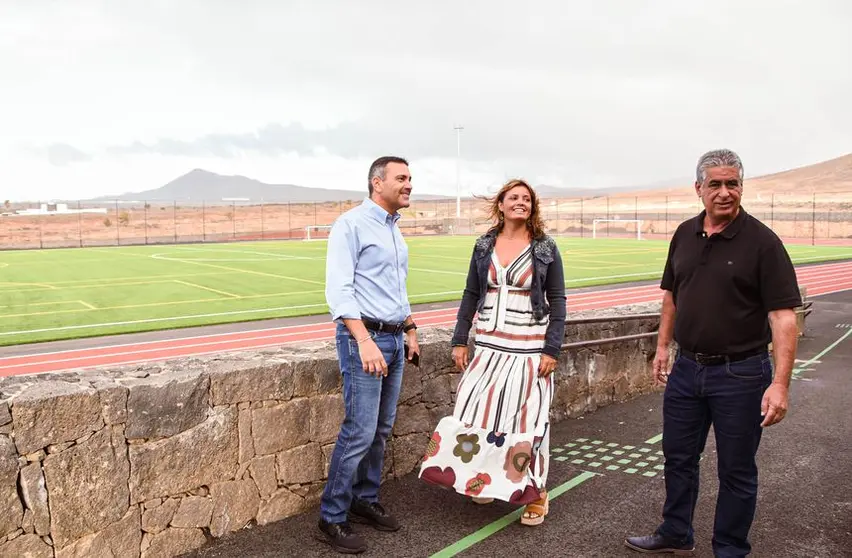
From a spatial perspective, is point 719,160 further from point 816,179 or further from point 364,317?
point 816,179

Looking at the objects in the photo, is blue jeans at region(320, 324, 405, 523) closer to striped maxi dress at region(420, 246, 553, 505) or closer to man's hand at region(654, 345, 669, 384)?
striped maxi dress at region(420, 246, 553, 505)

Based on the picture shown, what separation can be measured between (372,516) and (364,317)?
1181 millimetres

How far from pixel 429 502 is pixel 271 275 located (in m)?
18.9

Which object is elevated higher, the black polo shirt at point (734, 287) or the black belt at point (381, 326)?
the black polo shirt at point (734, 287)

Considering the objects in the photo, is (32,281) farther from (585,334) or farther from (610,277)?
(585,334)

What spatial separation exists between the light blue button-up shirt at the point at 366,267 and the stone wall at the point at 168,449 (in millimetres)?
657

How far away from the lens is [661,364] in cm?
424

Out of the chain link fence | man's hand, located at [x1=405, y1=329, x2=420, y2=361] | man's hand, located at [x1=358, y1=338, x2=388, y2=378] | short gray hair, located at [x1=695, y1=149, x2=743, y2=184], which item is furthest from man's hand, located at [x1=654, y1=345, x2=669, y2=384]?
the chain link fence

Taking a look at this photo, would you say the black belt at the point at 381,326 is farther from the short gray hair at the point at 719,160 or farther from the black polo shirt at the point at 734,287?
the short gray hair at the point at 719,160

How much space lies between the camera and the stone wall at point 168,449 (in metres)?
3.44

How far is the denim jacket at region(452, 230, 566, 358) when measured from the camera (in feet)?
14.0

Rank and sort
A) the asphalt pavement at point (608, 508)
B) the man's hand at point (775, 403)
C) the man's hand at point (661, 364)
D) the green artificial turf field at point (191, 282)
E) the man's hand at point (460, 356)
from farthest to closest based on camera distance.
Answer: the green artificial turf field at point (191, 282), the man's hand at point (460, 356), the man's hand at point (661, 364), the asphalt pavement at point (608, 508), the man's hand at point (775, 403)

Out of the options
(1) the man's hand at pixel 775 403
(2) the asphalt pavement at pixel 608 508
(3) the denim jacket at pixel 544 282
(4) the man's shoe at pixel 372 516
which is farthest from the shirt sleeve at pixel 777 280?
(4) the man's shoe at pixel 372 516

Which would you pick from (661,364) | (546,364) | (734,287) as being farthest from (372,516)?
(734,287)
